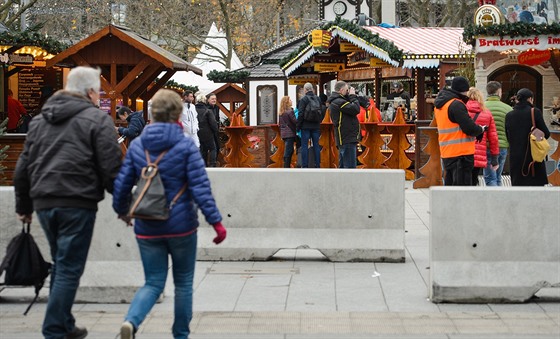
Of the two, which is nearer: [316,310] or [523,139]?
[316,310]

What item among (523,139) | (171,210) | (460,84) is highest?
(460,84)

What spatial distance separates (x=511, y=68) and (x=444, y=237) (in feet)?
46.0

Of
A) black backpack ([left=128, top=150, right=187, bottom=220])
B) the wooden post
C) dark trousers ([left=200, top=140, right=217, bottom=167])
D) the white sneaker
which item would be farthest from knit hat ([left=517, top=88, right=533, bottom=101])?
the wooden post

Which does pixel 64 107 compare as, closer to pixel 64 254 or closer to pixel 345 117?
pixel 64 254

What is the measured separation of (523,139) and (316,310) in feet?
17.8

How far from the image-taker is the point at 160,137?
21.5ft

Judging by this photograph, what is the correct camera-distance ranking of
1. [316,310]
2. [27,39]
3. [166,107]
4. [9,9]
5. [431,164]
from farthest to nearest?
[9,9]
[27,39]
[431,164]
[316,310]
[166,107]

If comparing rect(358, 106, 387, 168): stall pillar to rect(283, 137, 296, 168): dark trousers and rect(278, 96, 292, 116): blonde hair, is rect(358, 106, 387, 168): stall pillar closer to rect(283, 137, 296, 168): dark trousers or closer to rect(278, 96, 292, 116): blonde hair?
rect(283, 137, 296, 168): dark trousers

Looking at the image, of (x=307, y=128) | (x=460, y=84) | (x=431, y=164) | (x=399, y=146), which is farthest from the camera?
(x=399, y=146)

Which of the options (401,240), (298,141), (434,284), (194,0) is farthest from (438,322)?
(194,0)

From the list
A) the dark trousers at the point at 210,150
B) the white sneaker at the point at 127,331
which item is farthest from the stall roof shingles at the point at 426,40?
the white sneaker at the point at 127,331

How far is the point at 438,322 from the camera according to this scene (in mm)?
7898

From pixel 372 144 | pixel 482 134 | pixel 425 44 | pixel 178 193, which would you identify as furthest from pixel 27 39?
pixel 178 193

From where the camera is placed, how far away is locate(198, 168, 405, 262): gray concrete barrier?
411 inches
